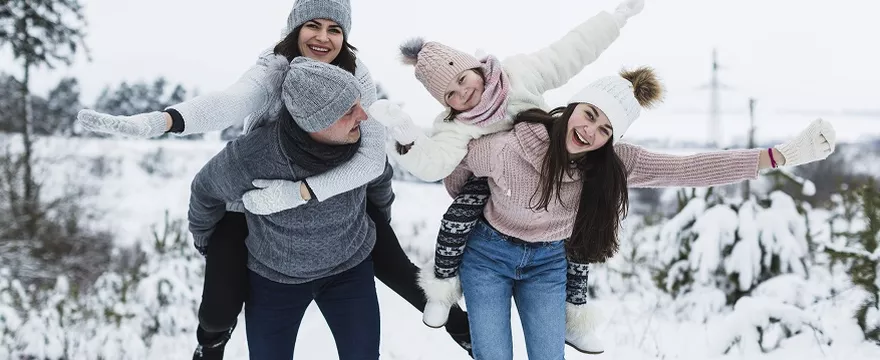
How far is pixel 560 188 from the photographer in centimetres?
226

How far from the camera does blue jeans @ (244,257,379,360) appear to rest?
2393 mm

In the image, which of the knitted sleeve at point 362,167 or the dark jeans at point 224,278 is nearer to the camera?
the knitted sleeve at point 362,167

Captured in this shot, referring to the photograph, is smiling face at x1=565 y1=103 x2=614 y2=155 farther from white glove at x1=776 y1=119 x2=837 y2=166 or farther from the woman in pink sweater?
white glove at x1=776 y1=119 x2=837 y2=166

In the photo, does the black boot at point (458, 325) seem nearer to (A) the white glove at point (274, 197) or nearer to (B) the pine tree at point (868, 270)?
(A) the white glove at point (274, 197)

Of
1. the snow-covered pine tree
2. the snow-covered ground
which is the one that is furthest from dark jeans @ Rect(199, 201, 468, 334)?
the snow-covered pine tree

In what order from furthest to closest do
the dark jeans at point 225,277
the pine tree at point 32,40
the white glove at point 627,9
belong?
the pine tree at point 32,40 < the white glove at point 627,9 < the dark jeans at point 225,277

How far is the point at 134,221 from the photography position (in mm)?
15953

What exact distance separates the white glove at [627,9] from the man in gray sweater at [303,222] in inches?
46.7

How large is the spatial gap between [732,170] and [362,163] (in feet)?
4.39

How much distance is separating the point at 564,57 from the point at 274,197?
1.29m

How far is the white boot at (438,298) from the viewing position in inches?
98.2

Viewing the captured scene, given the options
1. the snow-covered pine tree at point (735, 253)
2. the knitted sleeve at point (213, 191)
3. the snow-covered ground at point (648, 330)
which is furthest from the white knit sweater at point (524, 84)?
the snow-covered pine tree at point (735, 253)

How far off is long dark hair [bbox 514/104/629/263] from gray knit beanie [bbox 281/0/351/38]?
32.1 inches

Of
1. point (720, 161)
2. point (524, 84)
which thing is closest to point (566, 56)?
point (524, 84)
